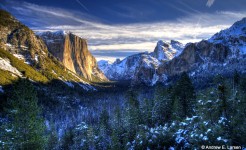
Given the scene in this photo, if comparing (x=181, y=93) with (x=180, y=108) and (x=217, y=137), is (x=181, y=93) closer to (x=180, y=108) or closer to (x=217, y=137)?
(x=180, y=108)

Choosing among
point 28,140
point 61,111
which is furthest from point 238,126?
point 61,111

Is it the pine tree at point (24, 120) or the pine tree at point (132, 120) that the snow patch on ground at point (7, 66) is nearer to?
the pine tree at point (132, 120)

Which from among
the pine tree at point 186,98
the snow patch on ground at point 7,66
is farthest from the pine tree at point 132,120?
Result: the snow patch on ground at point 7,66

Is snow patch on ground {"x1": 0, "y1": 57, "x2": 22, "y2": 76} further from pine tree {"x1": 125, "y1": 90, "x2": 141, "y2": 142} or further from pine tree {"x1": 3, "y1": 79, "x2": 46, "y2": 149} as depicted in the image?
pine tree {"x1": 3, "y1": 79, "x2": 46, "y2": 149}

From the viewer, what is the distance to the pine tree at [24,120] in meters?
25.0

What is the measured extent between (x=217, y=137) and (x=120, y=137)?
1307 inches

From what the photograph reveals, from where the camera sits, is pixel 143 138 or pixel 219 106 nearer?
pixel 219 106

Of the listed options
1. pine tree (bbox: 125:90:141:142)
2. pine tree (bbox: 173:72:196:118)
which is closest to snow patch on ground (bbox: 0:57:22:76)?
pine tree (bbox: 125:90:141:142)

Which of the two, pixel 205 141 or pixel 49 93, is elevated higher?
pixel 205 141

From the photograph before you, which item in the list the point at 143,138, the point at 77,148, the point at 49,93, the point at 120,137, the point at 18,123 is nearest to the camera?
the point at 18,123

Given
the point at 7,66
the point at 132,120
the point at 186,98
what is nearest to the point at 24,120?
the point at 132,120

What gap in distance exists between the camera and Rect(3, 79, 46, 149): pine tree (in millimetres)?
24969

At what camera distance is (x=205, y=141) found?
76.0 ft

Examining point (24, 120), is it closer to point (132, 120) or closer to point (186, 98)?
point (132, 120)
